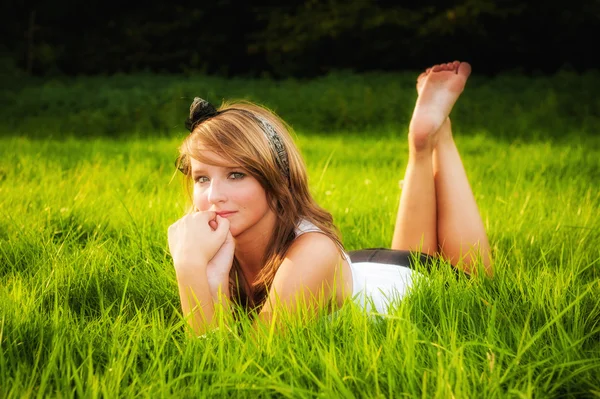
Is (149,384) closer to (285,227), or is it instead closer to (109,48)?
(285,227)

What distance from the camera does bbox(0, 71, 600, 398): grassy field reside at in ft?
4.50

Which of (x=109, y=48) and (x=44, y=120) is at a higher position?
(x=109, y=48)

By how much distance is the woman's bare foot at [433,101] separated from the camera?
2689mm

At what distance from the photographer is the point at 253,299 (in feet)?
7.17

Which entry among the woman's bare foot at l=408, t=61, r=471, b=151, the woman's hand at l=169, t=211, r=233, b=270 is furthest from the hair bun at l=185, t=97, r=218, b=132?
the woman's bare foot at l=408, t=61, r=471, b=151

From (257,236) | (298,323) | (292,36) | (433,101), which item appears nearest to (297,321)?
(298,323)

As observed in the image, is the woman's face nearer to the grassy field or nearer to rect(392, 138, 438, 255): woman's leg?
the grassy field

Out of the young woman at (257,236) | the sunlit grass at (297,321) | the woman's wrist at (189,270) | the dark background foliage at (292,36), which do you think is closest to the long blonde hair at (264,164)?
the young woman at (257,236)

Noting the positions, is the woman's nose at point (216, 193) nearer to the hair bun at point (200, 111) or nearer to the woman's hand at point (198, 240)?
the woman's hand at point (198, 240)

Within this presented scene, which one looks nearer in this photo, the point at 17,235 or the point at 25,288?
the point at 25,288

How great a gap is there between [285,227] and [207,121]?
44 cm

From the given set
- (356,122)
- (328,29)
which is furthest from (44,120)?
(328,29)

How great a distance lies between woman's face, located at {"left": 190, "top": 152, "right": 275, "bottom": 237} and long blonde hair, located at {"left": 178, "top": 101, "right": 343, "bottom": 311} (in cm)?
3

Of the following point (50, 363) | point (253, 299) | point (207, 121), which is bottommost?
point (253, 299)
